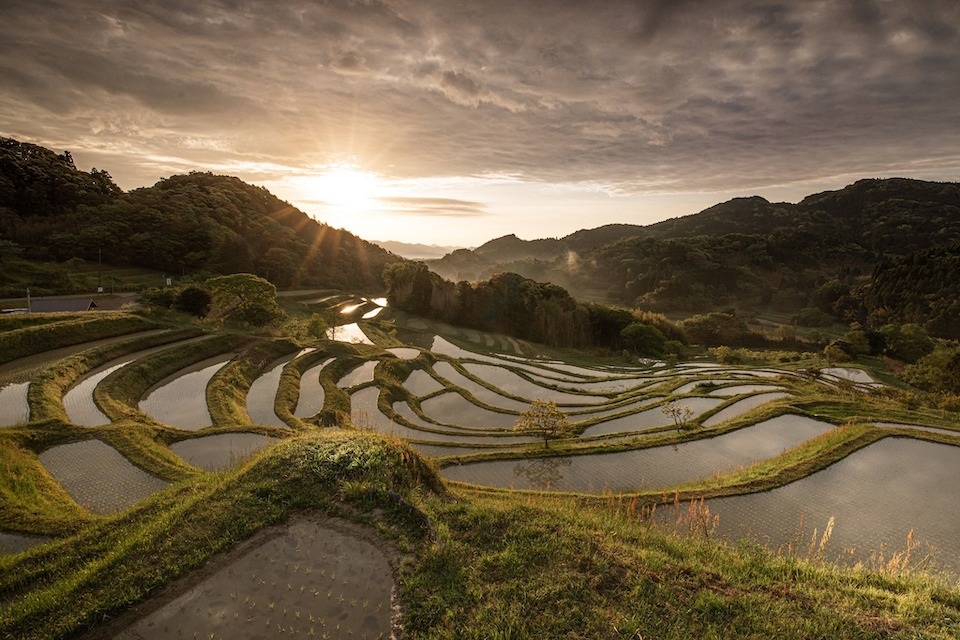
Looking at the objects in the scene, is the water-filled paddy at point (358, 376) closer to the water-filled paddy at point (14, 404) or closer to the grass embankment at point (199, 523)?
the water-filled paddy at point (14, 404)

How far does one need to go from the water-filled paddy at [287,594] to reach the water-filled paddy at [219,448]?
21.3ft

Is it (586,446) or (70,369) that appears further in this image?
(70,369)

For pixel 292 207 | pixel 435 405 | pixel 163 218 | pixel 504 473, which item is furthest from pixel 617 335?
pixel 292 207

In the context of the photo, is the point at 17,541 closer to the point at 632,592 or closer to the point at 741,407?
the point at 632,592

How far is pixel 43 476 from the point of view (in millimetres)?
11289

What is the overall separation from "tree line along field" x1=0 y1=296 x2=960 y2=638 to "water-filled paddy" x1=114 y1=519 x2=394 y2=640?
0.21ft

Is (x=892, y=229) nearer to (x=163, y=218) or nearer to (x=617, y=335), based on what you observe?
(x=617, y=335)

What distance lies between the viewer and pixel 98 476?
11.8 metres

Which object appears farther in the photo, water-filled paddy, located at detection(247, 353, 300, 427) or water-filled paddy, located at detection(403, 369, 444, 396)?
water-filled paddy, located at detection(403, 369, 444, 396)

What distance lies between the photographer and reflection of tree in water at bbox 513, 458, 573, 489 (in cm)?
1525

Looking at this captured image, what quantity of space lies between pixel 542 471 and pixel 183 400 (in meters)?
16.4

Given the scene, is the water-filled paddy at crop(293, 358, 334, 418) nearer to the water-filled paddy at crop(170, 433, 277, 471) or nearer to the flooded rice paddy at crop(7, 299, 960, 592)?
the flooded rice paddy at crop(7, 299, 960, 592)

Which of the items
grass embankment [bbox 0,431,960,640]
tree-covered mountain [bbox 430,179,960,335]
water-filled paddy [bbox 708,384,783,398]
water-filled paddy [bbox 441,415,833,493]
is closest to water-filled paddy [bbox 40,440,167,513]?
grass embankment [bbox 0,431,960,640]

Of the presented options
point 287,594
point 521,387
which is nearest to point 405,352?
point 521,387
